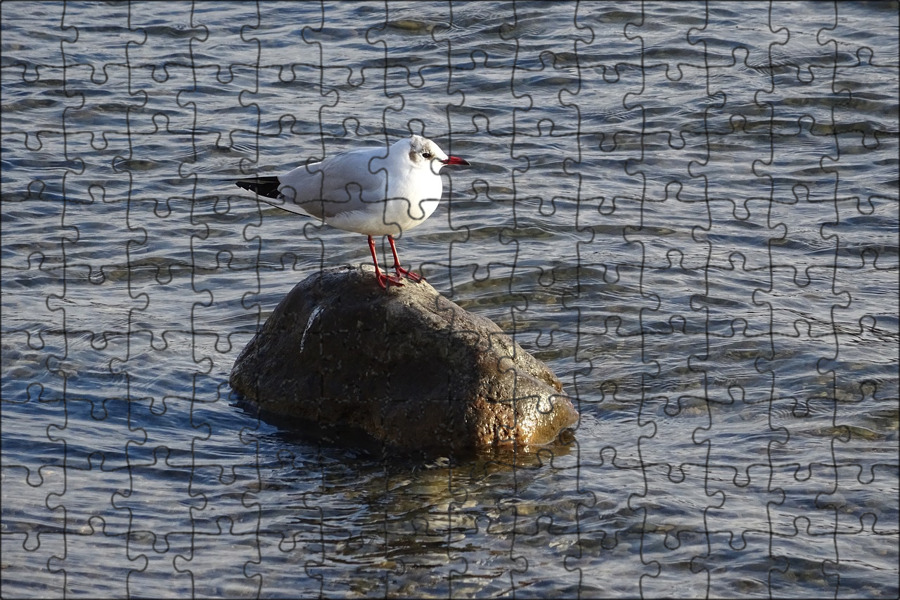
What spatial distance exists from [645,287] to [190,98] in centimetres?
693

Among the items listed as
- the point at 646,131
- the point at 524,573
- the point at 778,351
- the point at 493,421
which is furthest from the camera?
the point at 646,131

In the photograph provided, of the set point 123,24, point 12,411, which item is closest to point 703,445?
point 12,411

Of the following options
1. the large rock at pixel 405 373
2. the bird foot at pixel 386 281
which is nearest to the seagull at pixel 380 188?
the bird foot at pixel 386 281

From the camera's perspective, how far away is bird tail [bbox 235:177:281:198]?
9531mm

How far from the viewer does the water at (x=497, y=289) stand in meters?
8.20

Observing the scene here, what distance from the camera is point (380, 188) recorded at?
28.8ft

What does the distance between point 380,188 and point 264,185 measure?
3.90ft

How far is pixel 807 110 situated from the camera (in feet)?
51.4

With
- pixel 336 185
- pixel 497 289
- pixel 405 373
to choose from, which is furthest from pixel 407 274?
pixel 497 289

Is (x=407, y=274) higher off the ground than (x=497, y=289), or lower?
higher

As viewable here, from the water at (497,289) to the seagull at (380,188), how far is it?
143 centimetres

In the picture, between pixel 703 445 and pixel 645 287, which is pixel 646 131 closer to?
pixel 645 287

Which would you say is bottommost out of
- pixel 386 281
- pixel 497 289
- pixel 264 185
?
pixel 497 289

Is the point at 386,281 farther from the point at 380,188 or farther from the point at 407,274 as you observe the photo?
the point at 380,188
